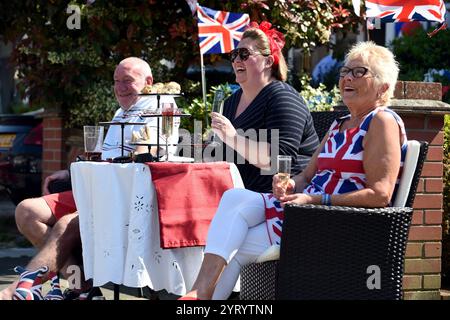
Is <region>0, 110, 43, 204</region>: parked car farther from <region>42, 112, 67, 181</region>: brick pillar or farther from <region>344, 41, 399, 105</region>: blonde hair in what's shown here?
<region>344, 41, 399, 105</region>: blonde hair

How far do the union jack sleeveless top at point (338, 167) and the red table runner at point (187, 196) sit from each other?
477 millimetres

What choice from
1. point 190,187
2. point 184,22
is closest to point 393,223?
point 190,187

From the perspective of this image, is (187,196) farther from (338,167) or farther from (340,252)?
(340,252)

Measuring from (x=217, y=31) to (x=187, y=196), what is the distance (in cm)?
252

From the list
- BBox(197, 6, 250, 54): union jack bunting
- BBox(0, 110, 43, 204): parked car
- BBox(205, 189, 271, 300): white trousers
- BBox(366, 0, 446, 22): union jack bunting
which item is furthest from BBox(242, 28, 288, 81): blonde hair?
BBox(0, 110, 43, 204): parked car

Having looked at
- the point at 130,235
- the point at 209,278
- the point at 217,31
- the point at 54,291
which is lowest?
the point at 54,291

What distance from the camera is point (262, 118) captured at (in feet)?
14.9

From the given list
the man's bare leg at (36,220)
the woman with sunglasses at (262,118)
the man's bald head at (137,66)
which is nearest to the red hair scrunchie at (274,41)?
the woman with sunglasses at (262,118)

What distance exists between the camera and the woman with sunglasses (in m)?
4.40

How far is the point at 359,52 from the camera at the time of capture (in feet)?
13.1

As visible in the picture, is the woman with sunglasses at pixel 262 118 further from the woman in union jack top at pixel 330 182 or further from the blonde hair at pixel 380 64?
the blonde hair at pixel 380 64

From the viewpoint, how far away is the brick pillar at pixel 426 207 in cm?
520

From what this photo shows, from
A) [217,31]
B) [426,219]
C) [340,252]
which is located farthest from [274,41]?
[217,31]
